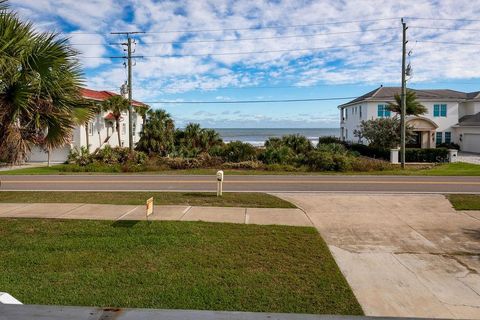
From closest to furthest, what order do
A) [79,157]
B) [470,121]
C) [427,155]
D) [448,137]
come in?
[79,157] < [427,155] < [470,121] < [448,137]

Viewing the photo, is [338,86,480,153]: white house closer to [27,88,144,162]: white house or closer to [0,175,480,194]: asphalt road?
[0,175,480,194]: asphalt road

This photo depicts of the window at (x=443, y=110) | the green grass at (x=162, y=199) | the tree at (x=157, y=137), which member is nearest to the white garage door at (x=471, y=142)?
the window at (x=443, y=110)

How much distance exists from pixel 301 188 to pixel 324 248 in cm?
889

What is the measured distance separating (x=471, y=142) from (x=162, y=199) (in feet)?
129

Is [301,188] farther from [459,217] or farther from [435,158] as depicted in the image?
[435,158]

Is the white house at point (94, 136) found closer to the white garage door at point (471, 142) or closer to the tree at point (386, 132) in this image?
the tree at point (386, 132)

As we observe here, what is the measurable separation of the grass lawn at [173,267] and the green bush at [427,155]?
89.5ft

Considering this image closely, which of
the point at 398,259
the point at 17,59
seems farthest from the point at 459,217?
the point at 17,59

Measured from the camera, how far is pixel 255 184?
58.8 ft

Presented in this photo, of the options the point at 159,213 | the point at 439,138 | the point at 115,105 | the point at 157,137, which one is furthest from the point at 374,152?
the point at 159,213

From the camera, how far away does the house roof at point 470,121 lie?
1614 inches

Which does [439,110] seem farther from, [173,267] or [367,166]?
[173,267]

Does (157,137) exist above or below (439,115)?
below

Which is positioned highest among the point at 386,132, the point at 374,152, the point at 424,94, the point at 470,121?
the point at 424,94
